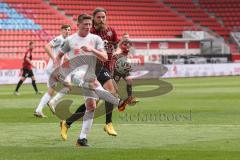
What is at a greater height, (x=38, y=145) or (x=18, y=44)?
(x=38, y=145)

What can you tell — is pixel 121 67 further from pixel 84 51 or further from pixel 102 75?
pixel 84 51

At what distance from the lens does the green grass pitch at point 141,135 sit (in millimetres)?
9312

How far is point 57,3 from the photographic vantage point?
162 feet

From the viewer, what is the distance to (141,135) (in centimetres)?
1195

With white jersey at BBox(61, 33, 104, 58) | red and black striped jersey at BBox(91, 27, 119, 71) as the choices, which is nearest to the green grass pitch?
red and black striped jersey at BBox(91, 27, 119, 71)

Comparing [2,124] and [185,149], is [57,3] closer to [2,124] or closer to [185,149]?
[2,124]

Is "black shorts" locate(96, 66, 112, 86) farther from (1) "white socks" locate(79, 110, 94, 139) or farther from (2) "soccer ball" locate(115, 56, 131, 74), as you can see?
(2) "soccer ball" locate(115, 56, 131, 74)

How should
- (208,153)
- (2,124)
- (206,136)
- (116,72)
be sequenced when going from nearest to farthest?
1. (208,153)
2. (206,136)
3. (2,124)
4. (116,72)

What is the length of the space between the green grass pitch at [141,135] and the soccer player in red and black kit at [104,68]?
27 cm

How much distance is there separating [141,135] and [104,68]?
135cm

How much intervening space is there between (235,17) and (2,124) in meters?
45.6

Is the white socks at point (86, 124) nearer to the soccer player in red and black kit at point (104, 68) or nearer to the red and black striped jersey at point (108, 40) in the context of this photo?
the soccer player in red and black kit at point (104, 68)

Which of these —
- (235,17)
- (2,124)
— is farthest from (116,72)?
(235,17)

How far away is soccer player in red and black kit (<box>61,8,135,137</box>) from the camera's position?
11.7m
